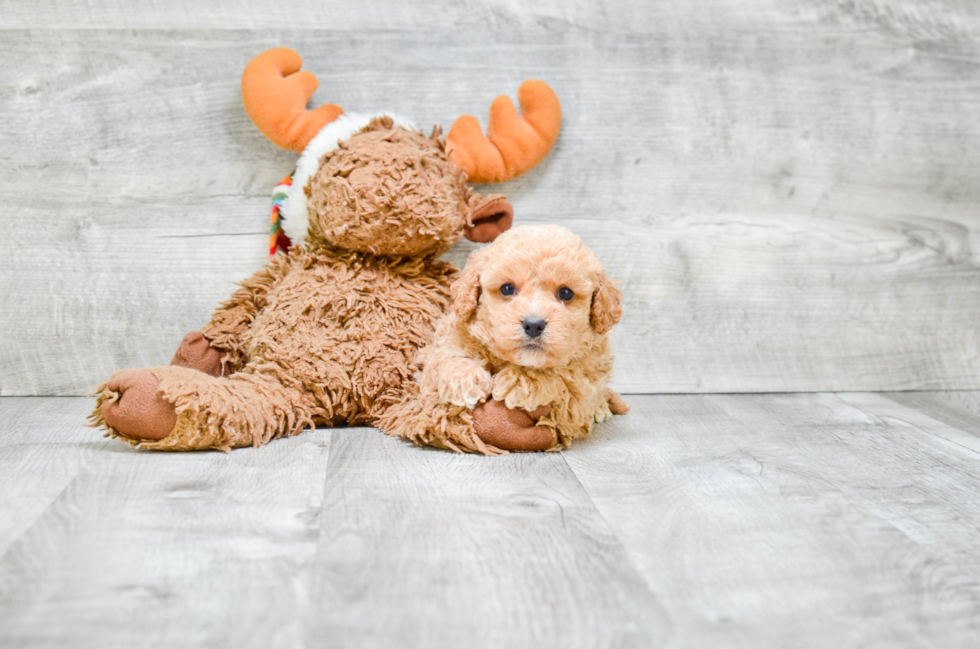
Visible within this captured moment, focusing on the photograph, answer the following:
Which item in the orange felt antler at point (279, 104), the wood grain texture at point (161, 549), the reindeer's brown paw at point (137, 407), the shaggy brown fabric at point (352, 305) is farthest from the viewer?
the orange felt antler at point (279, 104)

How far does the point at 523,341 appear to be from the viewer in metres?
0.94

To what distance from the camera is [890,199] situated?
139 cm

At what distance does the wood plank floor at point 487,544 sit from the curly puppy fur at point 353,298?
2.3 inches

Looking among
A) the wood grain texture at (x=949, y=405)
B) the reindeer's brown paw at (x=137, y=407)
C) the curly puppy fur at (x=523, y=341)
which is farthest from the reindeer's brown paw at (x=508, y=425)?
the wood grain texture at (x=949, y=405)

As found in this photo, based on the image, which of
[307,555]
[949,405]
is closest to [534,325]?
[307,555]

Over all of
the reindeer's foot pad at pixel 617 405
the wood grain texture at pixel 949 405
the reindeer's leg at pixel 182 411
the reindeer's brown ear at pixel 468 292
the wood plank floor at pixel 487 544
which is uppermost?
the reindeer's brown ear at pixel 468 292

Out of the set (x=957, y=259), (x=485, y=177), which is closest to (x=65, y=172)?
(x=485, y=177)

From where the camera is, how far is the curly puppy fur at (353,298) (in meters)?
1.05

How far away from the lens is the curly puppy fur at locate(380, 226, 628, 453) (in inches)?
37.4

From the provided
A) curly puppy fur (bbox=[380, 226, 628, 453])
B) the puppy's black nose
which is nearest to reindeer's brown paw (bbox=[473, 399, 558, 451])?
curly puppy fur (bbox=[380, 226, 628, 453])

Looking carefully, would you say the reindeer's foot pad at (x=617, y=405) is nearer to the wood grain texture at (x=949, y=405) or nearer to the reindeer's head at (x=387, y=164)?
the reindeer's head at (x=387, y=164)

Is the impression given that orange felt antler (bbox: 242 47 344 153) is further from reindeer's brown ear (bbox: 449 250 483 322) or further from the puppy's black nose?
the puppy's black nose

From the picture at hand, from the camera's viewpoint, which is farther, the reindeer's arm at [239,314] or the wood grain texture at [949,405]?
the wood grain texture at [949,405]

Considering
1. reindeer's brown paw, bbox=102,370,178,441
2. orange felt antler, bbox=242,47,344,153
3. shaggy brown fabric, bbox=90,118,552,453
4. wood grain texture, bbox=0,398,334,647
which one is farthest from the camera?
orange felt antler, bbox=242,47,344,153
